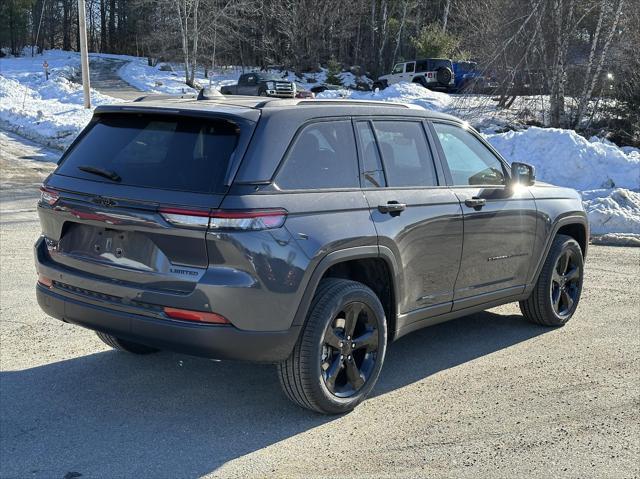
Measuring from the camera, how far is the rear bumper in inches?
154

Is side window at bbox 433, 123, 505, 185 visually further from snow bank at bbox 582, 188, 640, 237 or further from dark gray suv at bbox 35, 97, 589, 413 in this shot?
snow bank at bbox 582, 188, 640, 237

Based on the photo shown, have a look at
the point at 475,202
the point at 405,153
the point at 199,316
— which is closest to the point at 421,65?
the point at 475,202

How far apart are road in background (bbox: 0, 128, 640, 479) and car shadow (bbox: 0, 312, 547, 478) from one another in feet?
0.04

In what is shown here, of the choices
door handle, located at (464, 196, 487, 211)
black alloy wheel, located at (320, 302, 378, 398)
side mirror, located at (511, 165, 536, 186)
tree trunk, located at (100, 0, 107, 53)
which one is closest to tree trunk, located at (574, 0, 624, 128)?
side mirror, located at (511, 165, 536, 186)

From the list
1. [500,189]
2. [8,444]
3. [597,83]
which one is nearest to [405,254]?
[500,189]

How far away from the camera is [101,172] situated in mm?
4309

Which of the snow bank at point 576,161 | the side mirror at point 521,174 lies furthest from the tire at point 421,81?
the side mirror at point 521,174

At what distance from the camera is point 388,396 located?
4816 millimetres

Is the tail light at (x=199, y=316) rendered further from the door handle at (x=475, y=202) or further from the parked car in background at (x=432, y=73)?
the parked car in background at (x=432, y=73)

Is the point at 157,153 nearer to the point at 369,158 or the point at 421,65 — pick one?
A: the point at 369,158

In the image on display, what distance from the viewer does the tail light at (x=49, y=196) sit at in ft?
14.6

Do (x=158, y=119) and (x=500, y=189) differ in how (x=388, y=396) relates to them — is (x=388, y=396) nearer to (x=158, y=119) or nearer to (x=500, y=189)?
(x=500, y=189)

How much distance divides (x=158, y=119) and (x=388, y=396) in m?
2.27

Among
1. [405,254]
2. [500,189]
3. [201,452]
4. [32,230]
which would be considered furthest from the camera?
[32,230]
